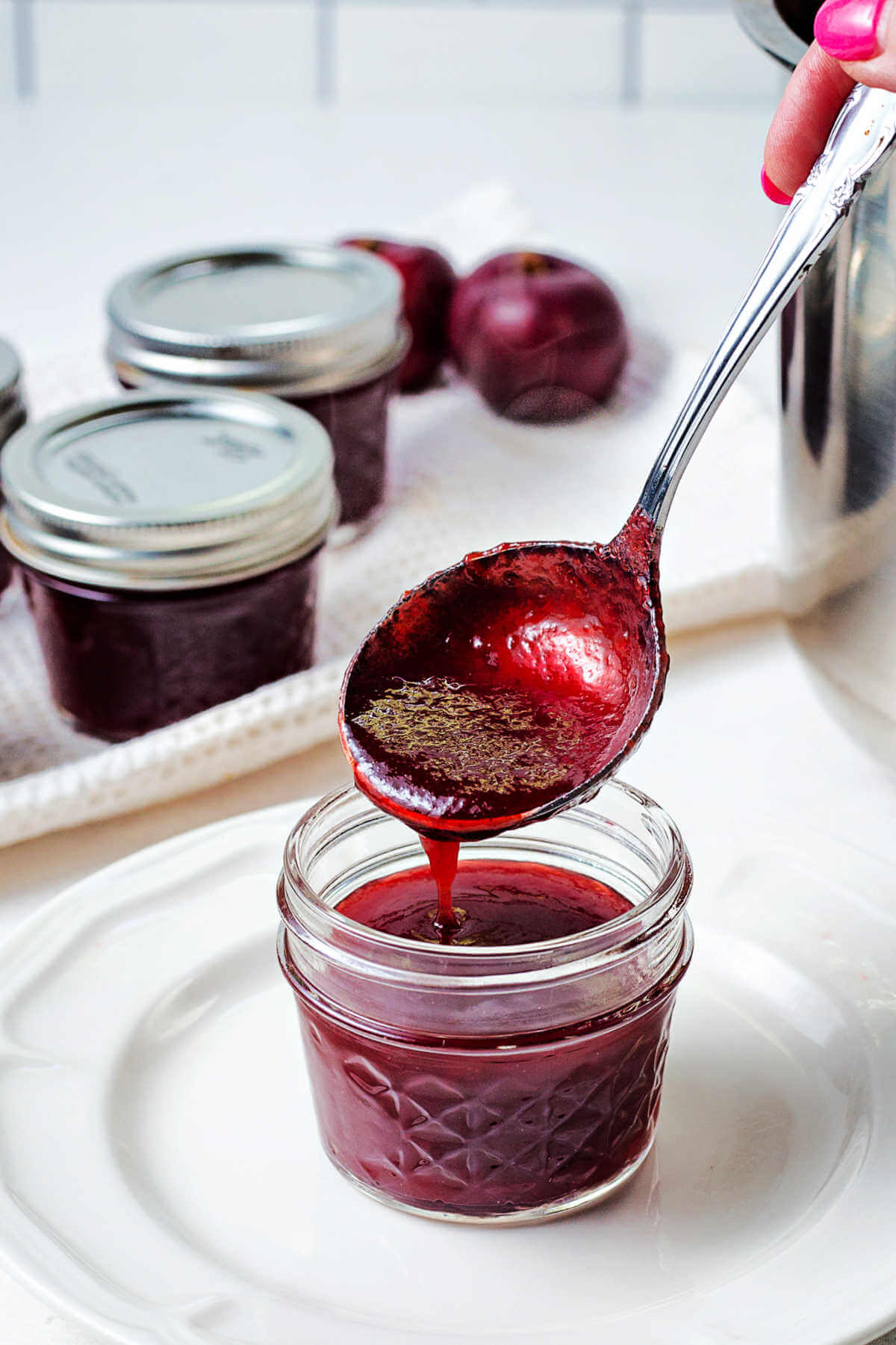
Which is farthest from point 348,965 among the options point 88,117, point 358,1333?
point 88,117

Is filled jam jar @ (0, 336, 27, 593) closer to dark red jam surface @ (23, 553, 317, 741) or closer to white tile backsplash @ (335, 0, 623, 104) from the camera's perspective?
dark red jam surface @ (23, 553, 317, 741)

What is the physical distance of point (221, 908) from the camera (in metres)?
1.00

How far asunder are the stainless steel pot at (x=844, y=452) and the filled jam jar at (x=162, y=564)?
388 mm

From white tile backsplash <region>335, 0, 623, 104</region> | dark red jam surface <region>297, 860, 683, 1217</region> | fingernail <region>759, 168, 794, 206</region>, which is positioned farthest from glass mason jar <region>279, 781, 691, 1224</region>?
white tile backsplash <region>335, 0, 623, 104</region>

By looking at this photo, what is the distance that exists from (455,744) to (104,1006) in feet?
0.87

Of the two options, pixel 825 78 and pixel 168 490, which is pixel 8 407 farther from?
pixel 825 78

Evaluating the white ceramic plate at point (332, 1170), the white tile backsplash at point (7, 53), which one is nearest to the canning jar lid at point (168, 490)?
the white ceramic plate at point (332, 1170)

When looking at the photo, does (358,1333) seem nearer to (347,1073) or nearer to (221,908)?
(347,1073)

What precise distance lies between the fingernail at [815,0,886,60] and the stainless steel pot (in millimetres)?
132

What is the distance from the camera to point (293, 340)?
4.85 feet

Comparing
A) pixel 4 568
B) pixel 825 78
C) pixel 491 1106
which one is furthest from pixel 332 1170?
pixel 4 568

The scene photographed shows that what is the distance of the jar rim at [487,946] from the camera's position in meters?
0.74

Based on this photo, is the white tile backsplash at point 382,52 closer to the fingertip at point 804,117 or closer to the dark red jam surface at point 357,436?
the dark red jam surface at point 357,436

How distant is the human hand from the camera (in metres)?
0.73
